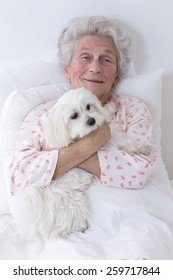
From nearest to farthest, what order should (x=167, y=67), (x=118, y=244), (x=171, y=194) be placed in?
(x=118, y=244), (x=171, y=194), (x=167, y=67)

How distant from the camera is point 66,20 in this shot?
6.53 ft

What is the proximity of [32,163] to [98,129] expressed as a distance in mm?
297

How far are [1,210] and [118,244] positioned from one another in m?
0.60

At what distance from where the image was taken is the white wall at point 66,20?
194 centimetres

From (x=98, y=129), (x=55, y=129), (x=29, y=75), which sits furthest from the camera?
(x=29, y=75)

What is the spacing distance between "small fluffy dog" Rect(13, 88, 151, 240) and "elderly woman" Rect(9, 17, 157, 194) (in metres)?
0.04

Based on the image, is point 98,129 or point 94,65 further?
point 94,65

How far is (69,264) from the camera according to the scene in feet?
4.54

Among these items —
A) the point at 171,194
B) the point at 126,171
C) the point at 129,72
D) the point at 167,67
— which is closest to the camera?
the point at 126,171

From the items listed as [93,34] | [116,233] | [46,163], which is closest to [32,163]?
[46,163]

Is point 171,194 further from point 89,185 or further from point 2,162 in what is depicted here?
point 2,162

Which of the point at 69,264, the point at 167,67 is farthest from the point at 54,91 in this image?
the point at 69,264

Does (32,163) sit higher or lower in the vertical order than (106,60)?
lower

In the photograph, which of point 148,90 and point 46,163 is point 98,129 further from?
point 148,90
